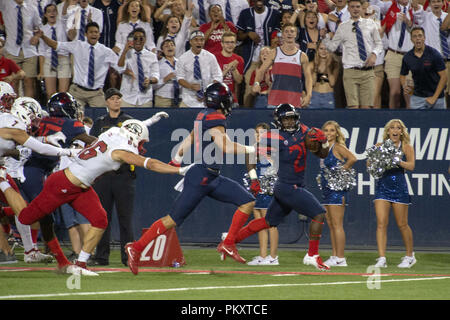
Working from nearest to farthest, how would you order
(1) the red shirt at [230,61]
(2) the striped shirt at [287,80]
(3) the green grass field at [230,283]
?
(3) the green grass field at [230,283], (2) the striped shirt at [287,80], (1) the red shirt at [230,61]

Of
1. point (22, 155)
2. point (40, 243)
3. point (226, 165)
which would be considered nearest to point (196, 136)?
point (22, 155)

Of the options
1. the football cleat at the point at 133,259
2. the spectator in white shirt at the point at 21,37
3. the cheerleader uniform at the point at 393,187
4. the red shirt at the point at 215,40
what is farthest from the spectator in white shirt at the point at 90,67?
the football cleat at the point at 133,259

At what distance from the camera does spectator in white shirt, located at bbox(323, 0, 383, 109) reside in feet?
47.2

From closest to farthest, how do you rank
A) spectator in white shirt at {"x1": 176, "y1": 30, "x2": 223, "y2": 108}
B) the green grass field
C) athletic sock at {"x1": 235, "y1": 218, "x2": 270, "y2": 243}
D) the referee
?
the green grass field → athletic sock at {"x1": 235, "y1": 218, "x2": 270, "y2": 243} → the referee → spectator in white shirt at {"x1": 176, "y1": 30, "x2": 223, "y2": 108}

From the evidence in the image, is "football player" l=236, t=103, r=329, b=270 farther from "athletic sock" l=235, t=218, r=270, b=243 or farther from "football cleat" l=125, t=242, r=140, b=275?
"football cleat" l=125, t=242, r=140, b=275

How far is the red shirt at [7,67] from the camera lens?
1438 centimetres

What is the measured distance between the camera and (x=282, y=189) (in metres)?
10.2

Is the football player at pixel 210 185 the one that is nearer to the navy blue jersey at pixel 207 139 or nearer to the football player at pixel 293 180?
the navy blue jersey at pixel 207 139

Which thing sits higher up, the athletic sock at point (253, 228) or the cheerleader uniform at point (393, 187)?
the cheerleader uniform at point (393, 187)

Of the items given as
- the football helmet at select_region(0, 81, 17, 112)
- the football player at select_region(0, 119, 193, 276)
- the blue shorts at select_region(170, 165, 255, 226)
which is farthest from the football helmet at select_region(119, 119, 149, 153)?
the football helmet at select_region(0, 81, 17, 112)

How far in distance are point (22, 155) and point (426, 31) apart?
776 centimetres

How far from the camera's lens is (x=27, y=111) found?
34.2ft

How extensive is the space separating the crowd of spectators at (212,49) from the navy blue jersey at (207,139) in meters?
4.25

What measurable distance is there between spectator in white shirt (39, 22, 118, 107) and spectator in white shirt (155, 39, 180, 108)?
2.79ft
